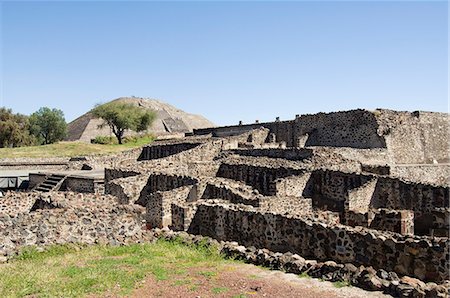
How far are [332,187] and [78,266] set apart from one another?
11.9 meters

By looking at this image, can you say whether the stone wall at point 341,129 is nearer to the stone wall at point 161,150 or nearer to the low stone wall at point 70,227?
the stone wall at point 161,150

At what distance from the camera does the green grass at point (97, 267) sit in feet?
24.7

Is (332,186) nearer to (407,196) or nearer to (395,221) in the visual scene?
(407,196)

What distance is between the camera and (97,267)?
28.4ft

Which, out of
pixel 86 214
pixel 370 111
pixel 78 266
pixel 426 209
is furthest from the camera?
pixel 370 111

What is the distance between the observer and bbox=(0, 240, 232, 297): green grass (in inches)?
296

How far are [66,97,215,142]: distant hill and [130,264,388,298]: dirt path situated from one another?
51.5 m

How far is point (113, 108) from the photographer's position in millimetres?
57781

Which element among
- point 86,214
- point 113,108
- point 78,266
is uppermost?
point 113,108

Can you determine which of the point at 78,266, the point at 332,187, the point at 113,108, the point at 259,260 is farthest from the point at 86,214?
the point at 113,108

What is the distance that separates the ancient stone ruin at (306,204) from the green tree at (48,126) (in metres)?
37.6

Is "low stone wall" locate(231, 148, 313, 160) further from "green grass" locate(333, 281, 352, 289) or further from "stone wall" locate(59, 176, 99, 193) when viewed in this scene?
"green grass" locate(333, 281, 352, 289)

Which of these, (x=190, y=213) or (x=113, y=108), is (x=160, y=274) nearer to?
(x=190, y=213)

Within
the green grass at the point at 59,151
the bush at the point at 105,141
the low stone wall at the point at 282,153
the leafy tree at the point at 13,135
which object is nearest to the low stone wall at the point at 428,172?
the low stone wall at the point at 282,153
